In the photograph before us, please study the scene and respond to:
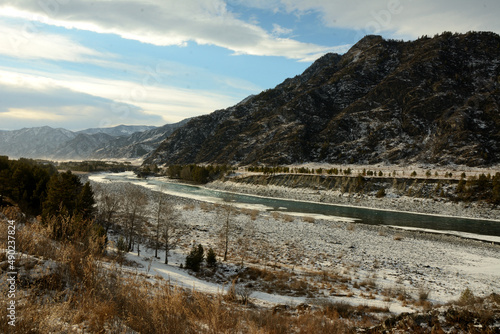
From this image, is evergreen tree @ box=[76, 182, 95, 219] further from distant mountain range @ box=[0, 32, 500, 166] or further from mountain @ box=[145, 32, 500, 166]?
mountain @ box=[145, 32, 500, 166]

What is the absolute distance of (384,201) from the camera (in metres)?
55.1

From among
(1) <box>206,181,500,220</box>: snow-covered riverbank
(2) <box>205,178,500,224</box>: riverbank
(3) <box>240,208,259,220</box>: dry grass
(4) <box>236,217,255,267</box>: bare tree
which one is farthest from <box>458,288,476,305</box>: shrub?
(1) <box>206,181,500,220</box>: snow-covered riverbank

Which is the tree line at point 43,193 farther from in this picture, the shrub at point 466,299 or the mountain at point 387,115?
the mountain at point 387,115

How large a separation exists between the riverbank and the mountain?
137ft

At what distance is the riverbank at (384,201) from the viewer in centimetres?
4559

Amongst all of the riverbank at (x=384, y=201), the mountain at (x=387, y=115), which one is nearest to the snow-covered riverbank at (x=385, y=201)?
the riverbank at (x=384, y=201)

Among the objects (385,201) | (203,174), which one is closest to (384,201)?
(385,201)

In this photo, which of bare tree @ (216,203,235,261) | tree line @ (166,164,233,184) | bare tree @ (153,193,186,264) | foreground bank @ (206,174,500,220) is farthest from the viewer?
tree line @ (166,164,233,184)

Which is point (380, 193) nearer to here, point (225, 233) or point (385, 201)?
point (385, 201)

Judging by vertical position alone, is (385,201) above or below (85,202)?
below

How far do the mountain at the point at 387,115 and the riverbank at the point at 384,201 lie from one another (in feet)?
137

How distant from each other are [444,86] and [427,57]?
98.7ft

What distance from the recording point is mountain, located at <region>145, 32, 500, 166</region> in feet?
312

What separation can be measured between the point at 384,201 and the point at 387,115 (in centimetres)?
7906
